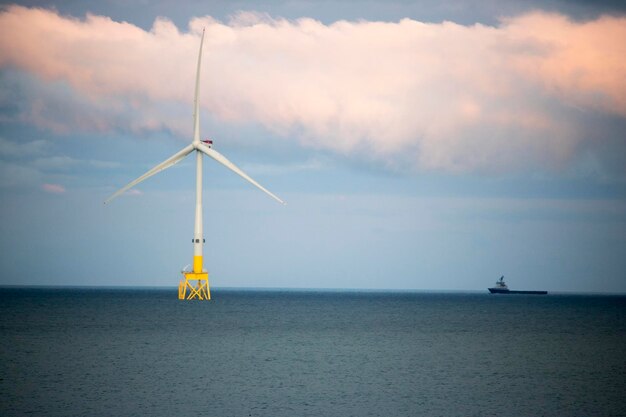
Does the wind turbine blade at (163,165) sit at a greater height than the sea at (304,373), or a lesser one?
greater

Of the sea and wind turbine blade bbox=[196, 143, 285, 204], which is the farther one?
wind turbine blade bbox=[196, 143, 285, 204]

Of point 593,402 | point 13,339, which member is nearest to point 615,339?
point 593,402

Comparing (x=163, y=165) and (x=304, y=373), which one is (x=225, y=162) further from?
(x=304, y=373)

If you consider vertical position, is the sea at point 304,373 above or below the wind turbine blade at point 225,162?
below

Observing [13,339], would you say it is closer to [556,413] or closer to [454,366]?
[454,366]

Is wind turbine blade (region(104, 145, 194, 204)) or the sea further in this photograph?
wind turbine blade (region(104, 145, 194, 204))

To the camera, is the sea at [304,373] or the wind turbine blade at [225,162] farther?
the wind turbine blade at [225,162]

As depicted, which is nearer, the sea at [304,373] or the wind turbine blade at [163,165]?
the sea at [304,373]

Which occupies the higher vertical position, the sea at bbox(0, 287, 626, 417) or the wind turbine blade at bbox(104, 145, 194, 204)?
the wind turbine blade at bbox(104, 145, 194, 204)

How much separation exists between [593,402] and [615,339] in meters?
48.2

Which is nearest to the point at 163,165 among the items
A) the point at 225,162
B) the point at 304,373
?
the point at 225,162

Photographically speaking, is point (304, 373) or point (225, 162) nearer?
point (304, 373)

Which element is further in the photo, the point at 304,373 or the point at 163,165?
the point at 163,165

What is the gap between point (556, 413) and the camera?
39.8 metres
